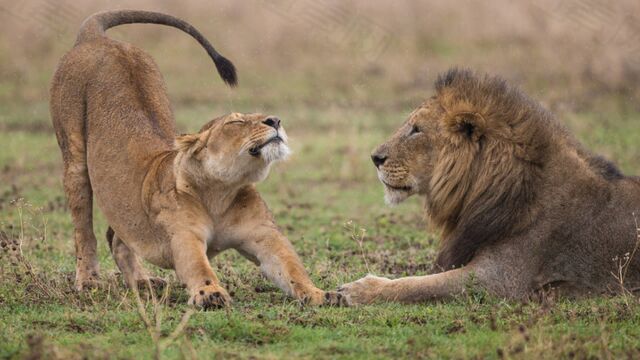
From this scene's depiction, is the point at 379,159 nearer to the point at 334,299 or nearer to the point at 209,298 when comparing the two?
the point at 334,299

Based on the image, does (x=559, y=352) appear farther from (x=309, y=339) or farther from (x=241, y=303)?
(x=241, y=303)

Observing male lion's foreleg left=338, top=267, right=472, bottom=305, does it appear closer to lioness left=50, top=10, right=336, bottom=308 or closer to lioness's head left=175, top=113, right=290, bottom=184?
lioness left=50, top=10, right=336, bottom=308

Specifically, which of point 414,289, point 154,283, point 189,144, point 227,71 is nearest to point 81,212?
point 154,283

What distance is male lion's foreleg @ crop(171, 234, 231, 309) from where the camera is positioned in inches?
211

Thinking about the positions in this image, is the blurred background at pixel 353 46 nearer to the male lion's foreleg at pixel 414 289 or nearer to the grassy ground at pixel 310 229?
the grassy ground at pixel 310 229

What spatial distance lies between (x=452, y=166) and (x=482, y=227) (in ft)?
1.19

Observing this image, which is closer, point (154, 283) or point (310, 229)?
point (154, 283)

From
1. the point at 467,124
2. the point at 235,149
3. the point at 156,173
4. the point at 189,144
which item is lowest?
the point at 156,173

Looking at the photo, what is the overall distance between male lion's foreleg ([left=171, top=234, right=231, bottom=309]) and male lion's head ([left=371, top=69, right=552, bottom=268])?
1072mm

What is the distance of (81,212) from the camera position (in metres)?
6.54

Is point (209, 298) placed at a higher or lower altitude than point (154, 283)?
higher

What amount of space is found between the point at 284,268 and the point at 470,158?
1067 mm

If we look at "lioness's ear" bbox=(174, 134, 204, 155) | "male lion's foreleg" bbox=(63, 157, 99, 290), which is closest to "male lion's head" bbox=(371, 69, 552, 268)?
"lioness's ear" bbox=(174, 134, 204, 155)

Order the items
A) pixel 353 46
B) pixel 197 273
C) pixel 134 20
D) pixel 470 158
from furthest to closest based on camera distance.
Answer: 1. pixel 353 46
2. pixel 134 20
3. pixel 470 158
4. pixel 197 273
